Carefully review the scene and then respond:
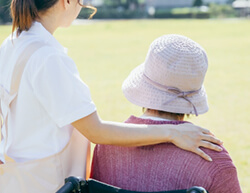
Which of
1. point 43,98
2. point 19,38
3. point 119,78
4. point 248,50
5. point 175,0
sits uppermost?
point 19,38

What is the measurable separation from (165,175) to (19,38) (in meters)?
0.76

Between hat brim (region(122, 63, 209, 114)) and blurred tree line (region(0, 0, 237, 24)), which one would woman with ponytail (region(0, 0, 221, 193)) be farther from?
blurred tree line (region(0, 0, 237, 24))

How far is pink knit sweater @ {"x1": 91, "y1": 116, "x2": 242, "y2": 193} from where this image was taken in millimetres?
1554

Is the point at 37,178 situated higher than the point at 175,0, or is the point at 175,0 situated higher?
the point at 37,178

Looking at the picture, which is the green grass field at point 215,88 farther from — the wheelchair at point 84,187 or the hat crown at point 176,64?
the wheelchair at point 84,187

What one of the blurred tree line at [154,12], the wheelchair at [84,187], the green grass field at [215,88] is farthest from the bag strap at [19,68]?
the blurred tree line at [154,12]

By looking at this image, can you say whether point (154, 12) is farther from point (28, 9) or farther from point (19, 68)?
point (19, 68)

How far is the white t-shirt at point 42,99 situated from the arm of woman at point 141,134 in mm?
60

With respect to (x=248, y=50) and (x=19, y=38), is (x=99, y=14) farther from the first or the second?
(x=19, y=38)

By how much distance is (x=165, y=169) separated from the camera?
1.60 m

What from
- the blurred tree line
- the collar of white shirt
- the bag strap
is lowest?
the blurred tree line

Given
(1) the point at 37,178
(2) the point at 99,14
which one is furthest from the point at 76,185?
(2) the point at 99,14

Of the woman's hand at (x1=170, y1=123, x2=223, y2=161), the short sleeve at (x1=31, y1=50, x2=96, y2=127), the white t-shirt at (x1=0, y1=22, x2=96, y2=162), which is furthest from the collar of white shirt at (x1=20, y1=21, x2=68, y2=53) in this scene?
the woman's hand at (x1=170, y1=123, x2=223, y2=161)

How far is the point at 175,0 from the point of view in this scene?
6331cm
